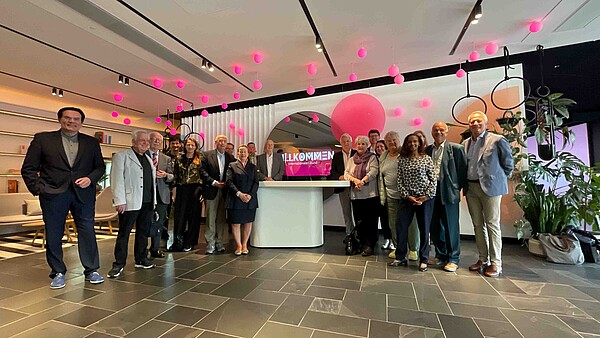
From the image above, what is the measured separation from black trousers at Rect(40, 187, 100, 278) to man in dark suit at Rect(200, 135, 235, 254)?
4.04 ft

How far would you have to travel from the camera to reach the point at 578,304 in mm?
2039

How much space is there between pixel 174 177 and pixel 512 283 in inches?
153

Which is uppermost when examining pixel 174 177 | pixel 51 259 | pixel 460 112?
pixel 460 112

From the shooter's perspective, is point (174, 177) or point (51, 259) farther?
point (174, 177)

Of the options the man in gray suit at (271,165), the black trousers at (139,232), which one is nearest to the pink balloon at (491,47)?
the man in gray suit at (271,165)

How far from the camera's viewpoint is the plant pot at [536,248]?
3.32 metres

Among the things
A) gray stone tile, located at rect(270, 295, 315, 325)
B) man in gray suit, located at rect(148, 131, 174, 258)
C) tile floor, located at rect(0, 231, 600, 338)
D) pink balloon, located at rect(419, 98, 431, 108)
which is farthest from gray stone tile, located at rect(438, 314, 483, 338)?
pink balloon, located at rect(419, 98, 431, 108)

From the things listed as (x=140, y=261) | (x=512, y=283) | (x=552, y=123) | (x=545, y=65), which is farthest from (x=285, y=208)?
(x=545, y=65)

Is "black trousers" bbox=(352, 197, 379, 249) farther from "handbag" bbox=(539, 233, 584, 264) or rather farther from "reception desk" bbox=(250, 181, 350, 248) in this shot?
"handbag" bbox=(539, 233, 584, 264)

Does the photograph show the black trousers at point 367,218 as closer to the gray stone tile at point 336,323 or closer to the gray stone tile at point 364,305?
the gray stone tile at point 364,305

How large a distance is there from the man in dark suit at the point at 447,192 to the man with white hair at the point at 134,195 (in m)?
3.07

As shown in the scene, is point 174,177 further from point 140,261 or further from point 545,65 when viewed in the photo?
point 545,65

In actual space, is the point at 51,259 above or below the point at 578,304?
above

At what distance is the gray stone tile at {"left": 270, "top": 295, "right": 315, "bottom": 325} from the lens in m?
1.85
